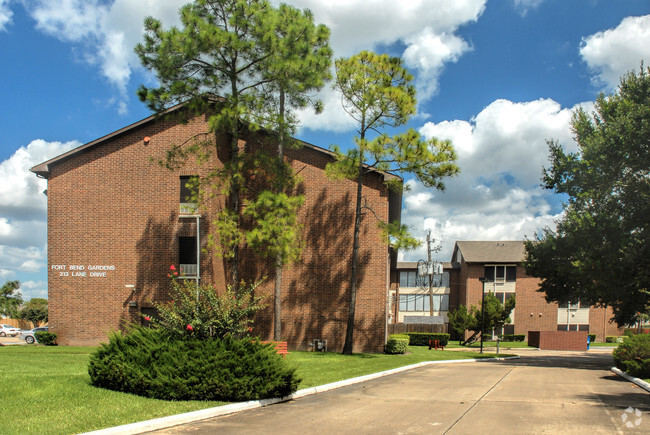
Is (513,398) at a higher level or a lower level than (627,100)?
lower

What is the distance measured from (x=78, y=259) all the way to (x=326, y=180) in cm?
1303

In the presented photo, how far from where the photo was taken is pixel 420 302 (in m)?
71.4

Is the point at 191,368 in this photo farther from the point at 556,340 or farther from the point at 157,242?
the point at 556,340

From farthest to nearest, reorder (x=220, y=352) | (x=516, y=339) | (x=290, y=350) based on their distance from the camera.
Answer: (x=516, y=339), (x=290, y=350), (x=220, y=352)

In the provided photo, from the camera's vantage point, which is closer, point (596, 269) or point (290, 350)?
point (596, 269)

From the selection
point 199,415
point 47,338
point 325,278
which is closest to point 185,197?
point 325,278

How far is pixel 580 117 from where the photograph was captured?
29.6 metres

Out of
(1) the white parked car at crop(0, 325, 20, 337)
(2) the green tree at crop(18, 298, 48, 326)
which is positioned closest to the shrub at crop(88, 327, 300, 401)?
(1) the white parked car at crop(0, 325, 20, 337)

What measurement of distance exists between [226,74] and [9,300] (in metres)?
66.5

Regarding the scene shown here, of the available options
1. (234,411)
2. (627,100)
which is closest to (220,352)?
(234,411)

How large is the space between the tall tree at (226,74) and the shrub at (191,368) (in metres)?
12.6

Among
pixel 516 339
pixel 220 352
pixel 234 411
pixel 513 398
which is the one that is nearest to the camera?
pixel 234 411

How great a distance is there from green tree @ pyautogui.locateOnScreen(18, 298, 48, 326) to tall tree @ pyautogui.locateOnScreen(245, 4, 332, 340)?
204 feet

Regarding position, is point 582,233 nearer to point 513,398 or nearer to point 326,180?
point 326,180
